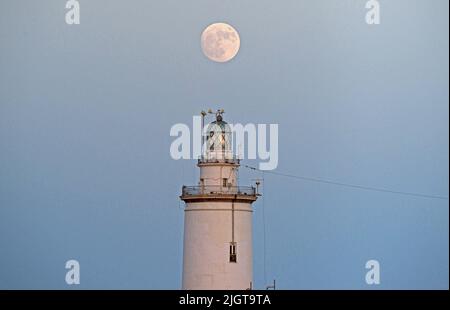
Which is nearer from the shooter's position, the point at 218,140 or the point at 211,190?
the point at 211,190

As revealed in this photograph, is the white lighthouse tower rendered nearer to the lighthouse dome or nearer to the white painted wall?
the white painted wall

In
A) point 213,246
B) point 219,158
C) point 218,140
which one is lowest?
point 213,246

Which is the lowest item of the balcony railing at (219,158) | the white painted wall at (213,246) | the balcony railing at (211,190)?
the white painted wall at (213,246)

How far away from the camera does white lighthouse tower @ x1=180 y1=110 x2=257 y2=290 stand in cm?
3528

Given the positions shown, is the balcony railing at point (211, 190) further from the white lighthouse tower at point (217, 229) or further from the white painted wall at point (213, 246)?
the white painted wall at point (213, 246)

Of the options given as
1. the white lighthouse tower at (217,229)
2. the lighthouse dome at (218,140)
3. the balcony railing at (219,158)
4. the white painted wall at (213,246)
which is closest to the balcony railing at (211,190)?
the white lighthouse tower at (217,229)

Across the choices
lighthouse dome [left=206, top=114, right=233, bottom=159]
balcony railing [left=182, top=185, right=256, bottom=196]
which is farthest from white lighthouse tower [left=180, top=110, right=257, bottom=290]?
lighthouse dome [left=206, top=114, right=233, bottom=159]

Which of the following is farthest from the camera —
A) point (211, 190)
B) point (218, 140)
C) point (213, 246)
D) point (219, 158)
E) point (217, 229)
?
point (218, 140)

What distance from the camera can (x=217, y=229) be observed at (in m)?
35.2

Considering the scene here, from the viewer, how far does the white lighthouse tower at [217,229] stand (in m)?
35.3

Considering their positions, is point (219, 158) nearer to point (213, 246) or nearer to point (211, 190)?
point (211, 190)

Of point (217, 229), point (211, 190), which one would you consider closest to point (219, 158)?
point (211, 190)

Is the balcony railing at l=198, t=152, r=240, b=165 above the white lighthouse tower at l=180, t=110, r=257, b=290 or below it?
above
